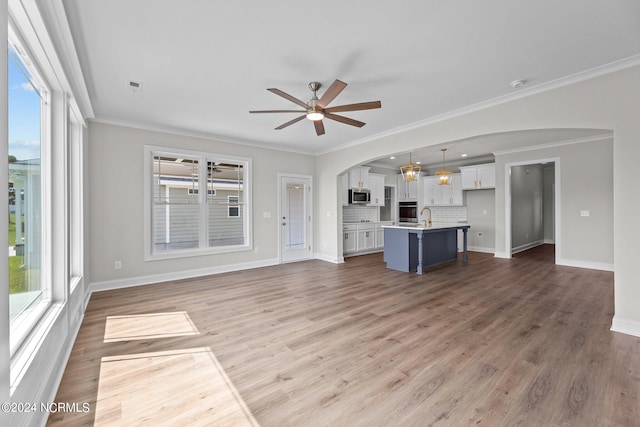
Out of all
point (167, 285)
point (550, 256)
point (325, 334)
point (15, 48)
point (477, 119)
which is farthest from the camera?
point (550, 256)

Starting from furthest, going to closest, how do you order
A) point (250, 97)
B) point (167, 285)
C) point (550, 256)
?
1. point (550, 256)
2. point (167, 285)
3. point (250, 97)

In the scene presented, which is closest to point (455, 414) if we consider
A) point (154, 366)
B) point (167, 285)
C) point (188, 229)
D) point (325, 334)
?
point (325, 334)

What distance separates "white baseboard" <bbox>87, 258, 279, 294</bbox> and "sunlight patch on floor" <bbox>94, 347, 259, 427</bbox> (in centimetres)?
246

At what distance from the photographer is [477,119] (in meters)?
3.80

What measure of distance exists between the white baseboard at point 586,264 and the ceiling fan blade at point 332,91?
252 inches

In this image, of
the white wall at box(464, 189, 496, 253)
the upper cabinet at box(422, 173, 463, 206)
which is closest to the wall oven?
the upper cabinet at box(422, 173, 463, 206)

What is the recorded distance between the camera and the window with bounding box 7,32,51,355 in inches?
68.5

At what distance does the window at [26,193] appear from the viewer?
1.74 metres

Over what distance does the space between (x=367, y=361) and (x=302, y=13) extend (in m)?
2.82

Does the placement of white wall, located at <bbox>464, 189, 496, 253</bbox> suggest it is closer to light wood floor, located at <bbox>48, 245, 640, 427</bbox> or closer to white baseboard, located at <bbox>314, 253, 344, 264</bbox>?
light wood floor, located at <bbox>48, 245, 640, 427</bbox>

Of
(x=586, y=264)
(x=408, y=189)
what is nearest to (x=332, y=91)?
(x=586, y=264)

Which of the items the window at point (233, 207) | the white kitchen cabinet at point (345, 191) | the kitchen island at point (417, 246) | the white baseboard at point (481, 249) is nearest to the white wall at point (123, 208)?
the window at point (233, 207)

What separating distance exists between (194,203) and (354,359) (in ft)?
13.6

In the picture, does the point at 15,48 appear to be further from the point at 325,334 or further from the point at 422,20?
the point at 325,334
